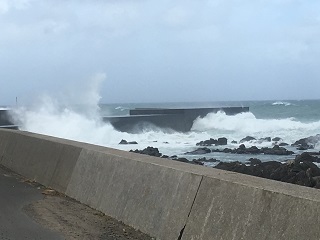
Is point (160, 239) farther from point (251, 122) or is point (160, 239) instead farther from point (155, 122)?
point (251, 122)

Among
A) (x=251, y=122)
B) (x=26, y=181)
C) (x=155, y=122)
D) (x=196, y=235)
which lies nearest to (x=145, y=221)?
(x=196, y=235)

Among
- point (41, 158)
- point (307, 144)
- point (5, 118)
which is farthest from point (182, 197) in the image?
point (307, 144)

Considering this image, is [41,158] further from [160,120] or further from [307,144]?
[160,120]

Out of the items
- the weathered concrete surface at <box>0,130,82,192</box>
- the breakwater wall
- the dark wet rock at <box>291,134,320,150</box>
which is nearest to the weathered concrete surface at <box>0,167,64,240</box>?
the weathered concrete surface at <box>0,130,82,192</box>

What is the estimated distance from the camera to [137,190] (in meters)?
5.73

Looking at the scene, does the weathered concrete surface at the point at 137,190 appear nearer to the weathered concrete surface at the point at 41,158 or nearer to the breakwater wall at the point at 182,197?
the breakwater wall at the point at 182,197

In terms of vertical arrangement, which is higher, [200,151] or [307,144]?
[307,144]

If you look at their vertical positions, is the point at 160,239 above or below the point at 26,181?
above

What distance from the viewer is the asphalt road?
5.40m

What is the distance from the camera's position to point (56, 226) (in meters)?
5.81

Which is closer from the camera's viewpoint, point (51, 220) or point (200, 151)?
point (51, 220)

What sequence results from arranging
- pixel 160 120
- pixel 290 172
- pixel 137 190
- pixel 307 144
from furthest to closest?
pixel 160 120
pixel 307 144
pixel 290 172
pixel 137 190

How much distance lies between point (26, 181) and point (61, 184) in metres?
1.39

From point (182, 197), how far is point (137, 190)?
904mm
